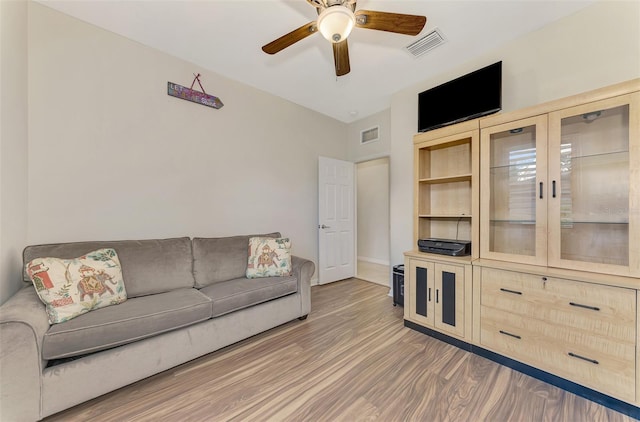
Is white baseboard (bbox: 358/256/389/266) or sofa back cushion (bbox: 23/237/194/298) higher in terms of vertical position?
sofa back cushion (bbox: 23/237/194/298)

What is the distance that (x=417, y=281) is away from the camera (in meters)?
2.42

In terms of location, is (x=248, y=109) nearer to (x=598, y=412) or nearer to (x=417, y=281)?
(x=417, y=281)

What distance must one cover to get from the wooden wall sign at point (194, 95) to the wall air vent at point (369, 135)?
2343mm

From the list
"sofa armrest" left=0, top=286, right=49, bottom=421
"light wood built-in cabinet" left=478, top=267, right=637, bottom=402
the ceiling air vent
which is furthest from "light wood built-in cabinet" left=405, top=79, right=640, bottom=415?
"sofa armrest" left=0, top=286, right=49, bottom=421

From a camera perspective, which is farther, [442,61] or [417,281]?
[442,61]

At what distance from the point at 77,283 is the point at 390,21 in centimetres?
280

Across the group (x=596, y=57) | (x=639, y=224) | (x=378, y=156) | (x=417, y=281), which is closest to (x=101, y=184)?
(x=417, y=281)

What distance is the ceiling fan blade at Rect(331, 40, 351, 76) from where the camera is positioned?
183cm

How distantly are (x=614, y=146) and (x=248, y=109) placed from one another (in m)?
3.49

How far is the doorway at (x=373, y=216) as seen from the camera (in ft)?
17.3

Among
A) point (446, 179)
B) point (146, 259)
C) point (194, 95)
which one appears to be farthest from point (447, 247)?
point (194, 95)

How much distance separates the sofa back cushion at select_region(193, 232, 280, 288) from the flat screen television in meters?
2.47

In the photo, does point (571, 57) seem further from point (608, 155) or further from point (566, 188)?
point (566, 188)

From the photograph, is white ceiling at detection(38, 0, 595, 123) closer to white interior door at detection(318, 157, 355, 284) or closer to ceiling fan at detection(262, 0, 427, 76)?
ceiling fan at detection(262, 0, 427, 76)
